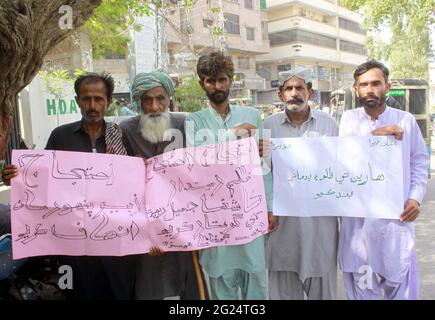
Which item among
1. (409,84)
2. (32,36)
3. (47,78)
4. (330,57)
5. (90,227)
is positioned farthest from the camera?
(330,57)

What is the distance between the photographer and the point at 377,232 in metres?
2.61

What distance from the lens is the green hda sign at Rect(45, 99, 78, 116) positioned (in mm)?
6043

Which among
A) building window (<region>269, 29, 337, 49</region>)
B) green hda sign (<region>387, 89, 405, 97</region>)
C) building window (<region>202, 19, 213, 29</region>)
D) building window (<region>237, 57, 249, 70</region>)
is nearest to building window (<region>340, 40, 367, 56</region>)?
building window (<region>269, 29, 337, 49</region>)

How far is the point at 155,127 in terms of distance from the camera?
261 centimetres

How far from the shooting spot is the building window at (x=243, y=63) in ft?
118

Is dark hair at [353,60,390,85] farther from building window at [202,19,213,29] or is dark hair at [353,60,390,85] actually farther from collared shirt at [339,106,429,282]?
building window at [202,19,213,29]

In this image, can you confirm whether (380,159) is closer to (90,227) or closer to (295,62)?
(90,227)

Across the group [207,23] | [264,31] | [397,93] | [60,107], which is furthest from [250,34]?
[60,107]

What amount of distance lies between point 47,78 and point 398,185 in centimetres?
525

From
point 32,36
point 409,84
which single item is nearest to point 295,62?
point 409,84

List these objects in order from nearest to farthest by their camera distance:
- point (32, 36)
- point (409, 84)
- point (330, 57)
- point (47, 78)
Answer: point (32, 36), point (47, 78), point (409, 84), point (330, 57)

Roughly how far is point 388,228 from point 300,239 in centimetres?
56

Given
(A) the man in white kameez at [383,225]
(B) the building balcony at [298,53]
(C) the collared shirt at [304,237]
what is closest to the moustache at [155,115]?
(C) the collared shirt at [304,237]

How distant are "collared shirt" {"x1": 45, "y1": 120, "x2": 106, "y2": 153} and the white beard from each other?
0.89ft
